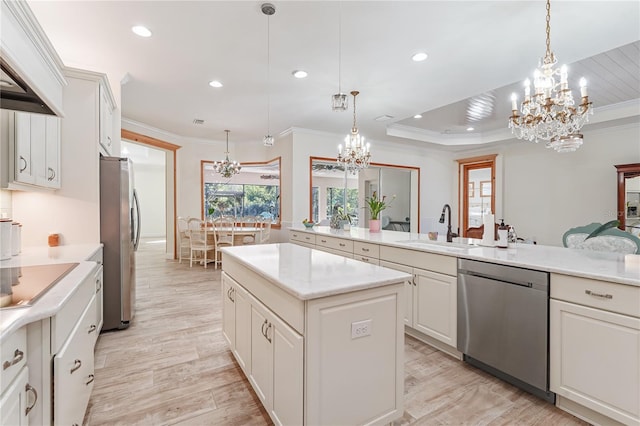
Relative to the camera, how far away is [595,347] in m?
1.65

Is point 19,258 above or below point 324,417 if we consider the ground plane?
above

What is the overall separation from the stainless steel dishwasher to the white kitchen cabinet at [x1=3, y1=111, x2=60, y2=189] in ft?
10.7

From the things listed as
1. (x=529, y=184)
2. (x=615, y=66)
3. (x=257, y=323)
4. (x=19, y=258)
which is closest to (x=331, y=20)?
(x=257, y=323)

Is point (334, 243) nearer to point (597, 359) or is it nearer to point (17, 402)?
point (597, 359)

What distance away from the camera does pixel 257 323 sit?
5.84 ft

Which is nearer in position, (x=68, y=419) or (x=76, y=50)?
(x=68, y=419)

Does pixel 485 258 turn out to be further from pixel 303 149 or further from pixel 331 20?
pixel 303 149

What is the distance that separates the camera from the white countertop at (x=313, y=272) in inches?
53.7

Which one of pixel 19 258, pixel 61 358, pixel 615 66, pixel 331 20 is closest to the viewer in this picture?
pixel 61 358

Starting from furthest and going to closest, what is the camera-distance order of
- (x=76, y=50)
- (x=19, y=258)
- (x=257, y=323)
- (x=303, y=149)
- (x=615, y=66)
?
1. (x=303, y=149)
2. (x=615, y=66)
3. (x=76, y=50)
4. (x=19, y=258)
5. (x=257, y=323)

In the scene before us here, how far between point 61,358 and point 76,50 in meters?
3.11

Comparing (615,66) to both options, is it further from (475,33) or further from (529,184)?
(529,184)

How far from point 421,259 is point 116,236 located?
Answer: 2964 mm

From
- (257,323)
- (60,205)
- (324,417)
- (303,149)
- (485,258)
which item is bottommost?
(324,417)
